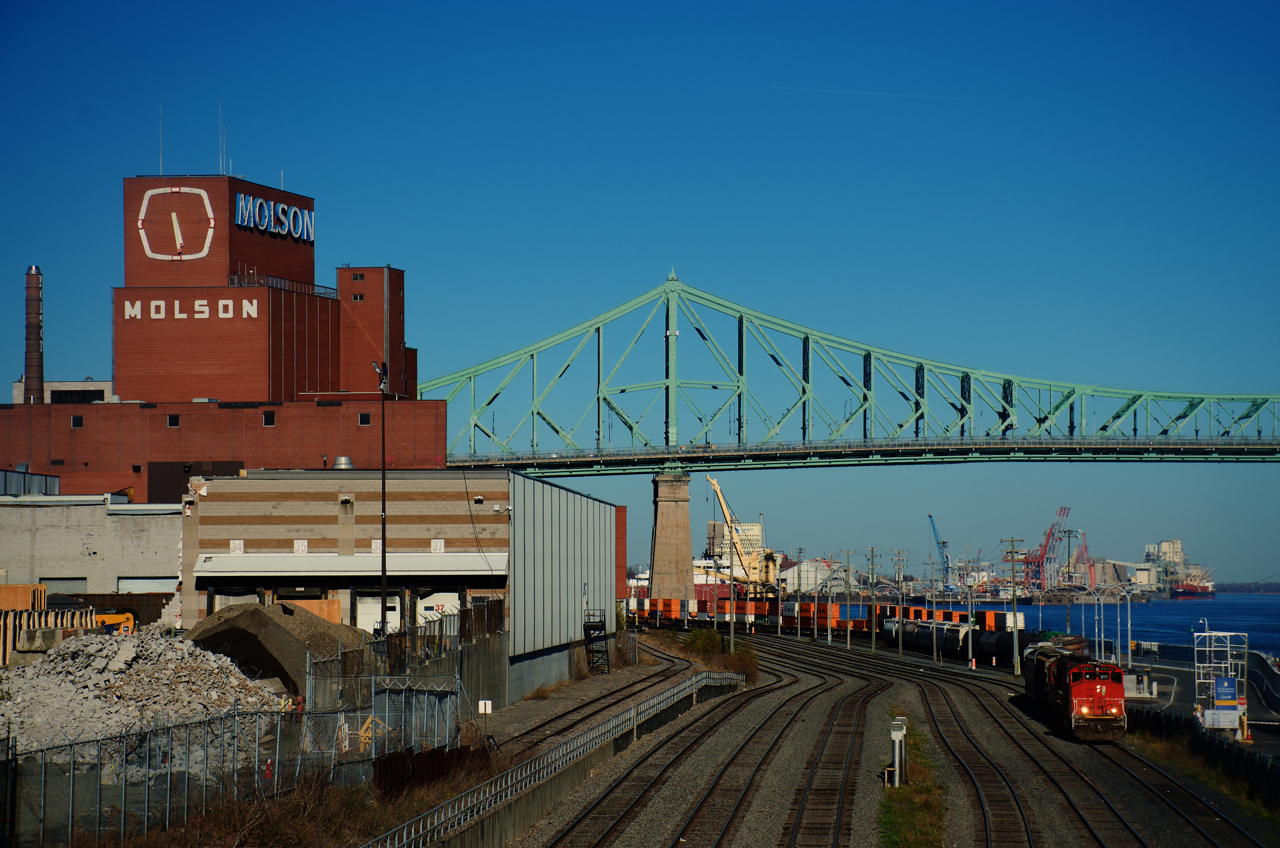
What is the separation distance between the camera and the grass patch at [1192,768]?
105 ft

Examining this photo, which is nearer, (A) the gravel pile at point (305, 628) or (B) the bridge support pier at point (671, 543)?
(A) the gravel pile at point (305, 628)

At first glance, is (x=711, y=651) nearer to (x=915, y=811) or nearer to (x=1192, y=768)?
(x=1192, y=768)

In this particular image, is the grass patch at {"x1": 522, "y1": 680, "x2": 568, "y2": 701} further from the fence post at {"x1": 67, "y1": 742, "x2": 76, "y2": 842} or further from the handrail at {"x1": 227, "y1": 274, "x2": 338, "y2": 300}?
the handrail at {"x1": 227, "y1": 274, "x2": 338, "y2": 300}

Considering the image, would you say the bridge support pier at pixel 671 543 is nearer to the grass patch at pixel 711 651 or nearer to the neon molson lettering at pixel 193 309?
the grass patch at pixel 711 651

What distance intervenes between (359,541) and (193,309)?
5691cm

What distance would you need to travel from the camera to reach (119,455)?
3900 inches

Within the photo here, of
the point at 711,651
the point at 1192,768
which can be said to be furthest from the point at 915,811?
the point at 711,651

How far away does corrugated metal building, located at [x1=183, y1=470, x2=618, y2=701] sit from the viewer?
54.9 m

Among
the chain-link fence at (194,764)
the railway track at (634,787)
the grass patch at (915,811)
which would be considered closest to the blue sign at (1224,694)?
the grass patch at (915,811)

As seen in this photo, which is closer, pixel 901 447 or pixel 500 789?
pixel 500 789

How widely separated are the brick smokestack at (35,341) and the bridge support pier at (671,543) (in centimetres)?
6574

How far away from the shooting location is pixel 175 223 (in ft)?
349

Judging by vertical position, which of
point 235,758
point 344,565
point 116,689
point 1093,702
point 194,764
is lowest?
point 1093,702

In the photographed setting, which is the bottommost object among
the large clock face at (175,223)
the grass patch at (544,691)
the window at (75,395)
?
the grass patch at (544,691)
